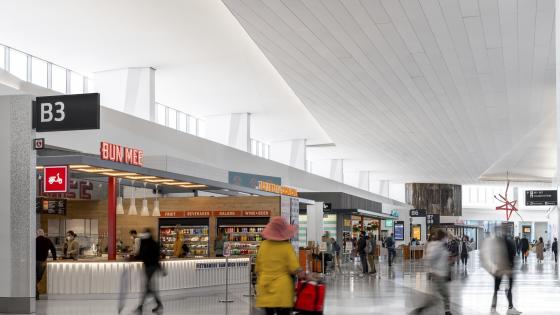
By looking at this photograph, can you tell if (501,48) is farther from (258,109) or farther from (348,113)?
(258,109)

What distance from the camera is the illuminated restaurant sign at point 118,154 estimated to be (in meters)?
16.8

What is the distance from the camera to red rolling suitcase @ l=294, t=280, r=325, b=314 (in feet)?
25.3

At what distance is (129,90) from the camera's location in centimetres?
2542

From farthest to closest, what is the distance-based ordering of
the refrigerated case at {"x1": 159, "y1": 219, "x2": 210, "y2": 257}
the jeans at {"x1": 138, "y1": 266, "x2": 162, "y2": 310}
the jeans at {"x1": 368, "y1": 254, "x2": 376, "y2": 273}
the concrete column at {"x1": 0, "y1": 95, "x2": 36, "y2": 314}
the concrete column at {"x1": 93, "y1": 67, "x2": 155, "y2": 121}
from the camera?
the jeans at {"x1": 368, "y1": 254, "x2": 376, "y2": 273}, the refrigerated case at {"x1": 159, "y1": 219, "x2": 210, "y2": 257}, the concrete column at {"x1": 93, "y1": 67, "x2": 155, "y2": 121}, the concrete column at {"x1": 0, "y1": 95, "x2": 36, "y2": 314}, the jeans at {"x1": 138, "y1": 266, "x2": 162, "y2": 310}

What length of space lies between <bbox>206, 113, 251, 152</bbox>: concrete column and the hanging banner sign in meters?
18.8

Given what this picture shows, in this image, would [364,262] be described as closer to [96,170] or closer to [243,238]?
[243,238]

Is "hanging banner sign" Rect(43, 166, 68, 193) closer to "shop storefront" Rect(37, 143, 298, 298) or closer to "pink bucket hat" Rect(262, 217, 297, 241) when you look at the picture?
"shop storefront" Rect(37, 143, 298, 298)

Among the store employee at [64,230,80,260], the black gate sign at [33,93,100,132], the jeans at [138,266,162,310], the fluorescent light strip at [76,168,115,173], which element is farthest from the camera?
the store employee at [64,230,80,260]

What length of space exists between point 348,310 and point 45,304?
243 inches

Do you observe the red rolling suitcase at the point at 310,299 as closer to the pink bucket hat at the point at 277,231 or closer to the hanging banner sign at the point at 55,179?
the pink bucket hat at the point at 277,231

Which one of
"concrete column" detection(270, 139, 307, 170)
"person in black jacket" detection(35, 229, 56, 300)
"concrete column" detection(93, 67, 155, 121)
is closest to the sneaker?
"person in black jacket" detection(35, 229, 56, 300)

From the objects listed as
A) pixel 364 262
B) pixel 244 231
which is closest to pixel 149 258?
pixel 244 231

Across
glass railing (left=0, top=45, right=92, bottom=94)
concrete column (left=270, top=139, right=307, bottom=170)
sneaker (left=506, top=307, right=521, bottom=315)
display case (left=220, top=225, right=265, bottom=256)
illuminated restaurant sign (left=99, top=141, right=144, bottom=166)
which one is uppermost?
glass railing (left=0, top=45, right=92, bottom=94)

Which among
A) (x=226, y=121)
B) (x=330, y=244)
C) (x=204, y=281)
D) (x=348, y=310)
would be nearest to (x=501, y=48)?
(x=348, y=310)
